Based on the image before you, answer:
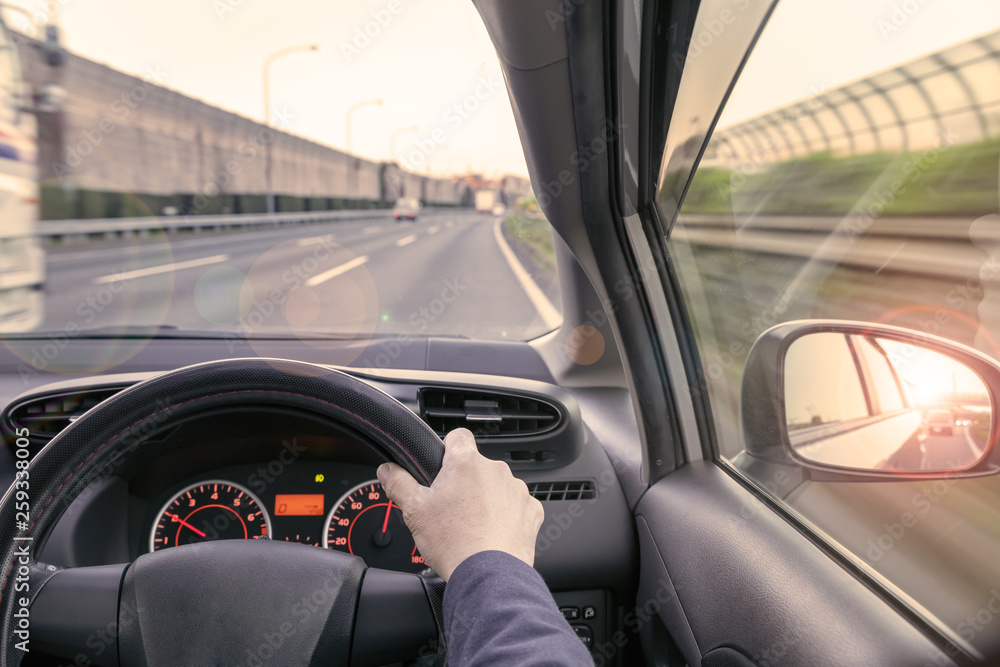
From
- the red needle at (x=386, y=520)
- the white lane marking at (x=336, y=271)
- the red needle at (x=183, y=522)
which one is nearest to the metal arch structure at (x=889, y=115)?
the red needle at (x=386, y=520)

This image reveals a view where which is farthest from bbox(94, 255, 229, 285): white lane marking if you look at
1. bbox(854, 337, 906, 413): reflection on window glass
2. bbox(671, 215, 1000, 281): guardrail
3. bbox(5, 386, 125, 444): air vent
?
bbox(854, 337, 906, 413): reflection on window glass

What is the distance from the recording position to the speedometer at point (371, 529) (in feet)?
7.72

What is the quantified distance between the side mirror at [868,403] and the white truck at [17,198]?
499 centimetres

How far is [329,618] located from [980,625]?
128 centimetres

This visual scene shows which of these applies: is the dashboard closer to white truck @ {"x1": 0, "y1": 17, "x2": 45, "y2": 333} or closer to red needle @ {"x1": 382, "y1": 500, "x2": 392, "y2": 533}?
red needle @ {"x1": 382, "y1": 500, "x2": 392, "y2": 533}

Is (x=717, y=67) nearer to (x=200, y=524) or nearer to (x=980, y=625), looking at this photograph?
(x=980, y=625)

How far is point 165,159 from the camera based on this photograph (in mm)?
24969

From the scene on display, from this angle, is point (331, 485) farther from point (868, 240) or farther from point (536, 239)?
point (868, 240)

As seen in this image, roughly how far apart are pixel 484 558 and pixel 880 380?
1145 millimetres

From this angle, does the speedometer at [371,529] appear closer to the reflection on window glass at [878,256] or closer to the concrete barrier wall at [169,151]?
the reflection on window glass at [878,256]

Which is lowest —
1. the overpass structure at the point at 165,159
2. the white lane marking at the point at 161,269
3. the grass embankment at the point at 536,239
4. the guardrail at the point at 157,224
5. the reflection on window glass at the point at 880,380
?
the reflection on window glass at the point at 880,380

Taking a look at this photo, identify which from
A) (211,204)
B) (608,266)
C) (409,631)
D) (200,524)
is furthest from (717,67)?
(211,204)

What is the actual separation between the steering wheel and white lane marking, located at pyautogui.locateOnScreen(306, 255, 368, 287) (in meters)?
6.12

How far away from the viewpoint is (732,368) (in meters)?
2.30
